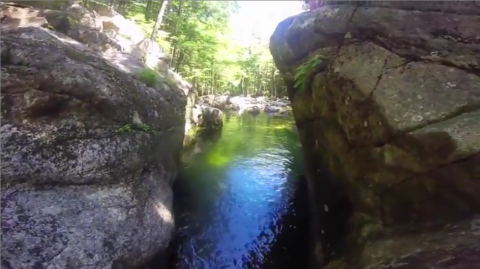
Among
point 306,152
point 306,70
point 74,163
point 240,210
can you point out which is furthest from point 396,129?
point 240,210

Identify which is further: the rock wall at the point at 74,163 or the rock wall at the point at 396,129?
the rock wall at the point at 74,163

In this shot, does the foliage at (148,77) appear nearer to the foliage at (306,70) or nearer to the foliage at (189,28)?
the foliage at (306,70)

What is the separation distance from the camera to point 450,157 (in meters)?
4.50

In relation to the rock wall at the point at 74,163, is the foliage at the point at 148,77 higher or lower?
higher

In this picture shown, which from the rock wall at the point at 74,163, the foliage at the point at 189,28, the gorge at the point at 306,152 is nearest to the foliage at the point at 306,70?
the gorge at the point at 306,152

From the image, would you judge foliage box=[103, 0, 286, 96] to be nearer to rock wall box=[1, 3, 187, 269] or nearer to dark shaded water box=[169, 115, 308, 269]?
dark shaded water box=[169, 115, 308, 269]

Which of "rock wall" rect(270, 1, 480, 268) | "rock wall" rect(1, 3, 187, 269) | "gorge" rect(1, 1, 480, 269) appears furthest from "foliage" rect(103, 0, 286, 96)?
"rock wall" rect(270, 1, 480, 268)

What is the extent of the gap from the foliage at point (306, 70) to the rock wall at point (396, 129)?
47 mm

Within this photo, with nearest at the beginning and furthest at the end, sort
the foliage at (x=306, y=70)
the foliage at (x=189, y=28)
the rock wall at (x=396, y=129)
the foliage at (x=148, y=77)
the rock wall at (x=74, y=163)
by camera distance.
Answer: the rock wall at (x=396, y=129)
the rock wall at (x=74, y=163)
the foliage at (x=306, y=70)
the foliage at (x=148, y=77)
the foliage at (x=189, y=28)

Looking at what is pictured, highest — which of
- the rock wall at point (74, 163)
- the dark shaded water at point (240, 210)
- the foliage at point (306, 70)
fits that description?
the foliage at point (306, 70)

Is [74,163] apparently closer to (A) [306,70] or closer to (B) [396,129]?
(A) [306,70]

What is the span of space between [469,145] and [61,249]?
6671 mm

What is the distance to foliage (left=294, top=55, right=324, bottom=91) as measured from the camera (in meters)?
6.91

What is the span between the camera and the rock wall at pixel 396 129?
4.38 meters
